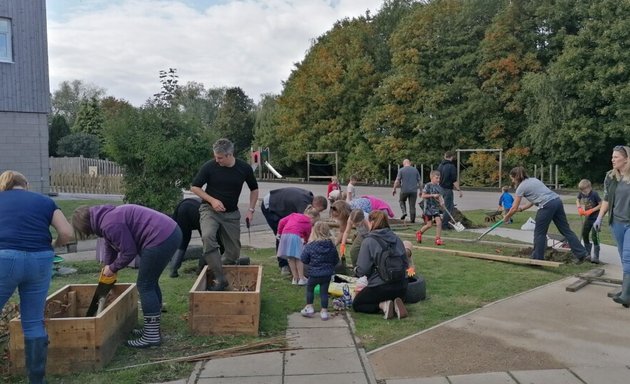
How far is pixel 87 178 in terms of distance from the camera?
2931 centimetres

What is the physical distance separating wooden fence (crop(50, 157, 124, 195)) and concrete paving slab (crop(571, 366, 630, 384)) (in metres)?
25.0

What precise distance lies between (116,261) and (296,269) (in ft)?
11.0

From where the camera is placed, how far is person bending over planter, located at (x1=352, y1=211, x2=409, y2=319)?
245 inches

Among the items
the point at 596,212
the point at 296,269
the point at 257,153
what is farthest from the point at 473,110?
the point at 296,269

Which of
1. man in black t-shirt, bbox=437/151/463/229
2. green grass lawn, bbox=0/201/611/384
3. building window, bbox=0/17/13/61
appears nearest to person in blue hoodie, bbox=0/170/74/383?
green grass lawn, bbox=0/201/611/384

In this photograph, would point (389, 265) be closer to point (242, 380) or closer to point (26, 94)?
point (242, 380)

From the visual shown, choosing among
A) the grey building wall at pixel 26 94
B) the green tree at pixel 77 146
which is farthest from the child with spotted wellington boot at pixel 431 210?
the green tree at pixel 77 146

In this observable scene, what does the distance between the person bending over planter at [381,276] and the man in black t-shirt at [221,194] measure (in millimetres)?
1640

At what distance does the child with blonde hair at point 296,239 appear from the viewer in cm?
766

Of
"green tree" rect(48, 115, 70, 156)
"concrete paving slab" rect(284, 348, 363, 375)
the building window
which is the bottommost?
"concrete paving slab" rect(284, 348, 363, 375)

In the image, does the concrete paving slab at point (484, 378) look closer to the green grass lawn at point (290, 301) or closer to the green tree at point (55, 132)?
the green grass lawn at point (290, 301)

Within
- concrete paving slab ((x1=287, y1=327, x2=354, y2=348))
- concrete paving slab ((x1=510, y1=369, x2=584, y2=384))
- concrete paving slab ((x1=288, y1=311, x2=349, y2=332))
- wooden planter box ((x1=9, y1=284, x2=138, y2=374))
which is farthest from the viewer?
concrete paving slab ((x1=288, y1=311, x2=349, y2=332))

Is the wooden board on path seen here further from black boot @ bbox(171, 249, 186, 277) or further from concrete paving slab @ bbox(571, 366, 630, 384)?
black boot @ bbox(171, 249, 186, 277)

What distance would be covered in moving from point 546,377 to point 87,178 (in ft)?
93.4
